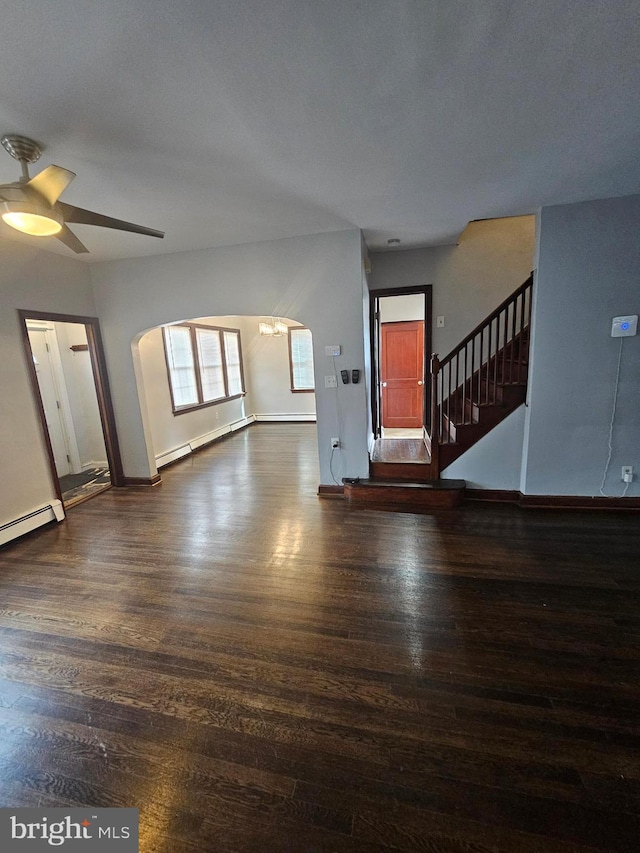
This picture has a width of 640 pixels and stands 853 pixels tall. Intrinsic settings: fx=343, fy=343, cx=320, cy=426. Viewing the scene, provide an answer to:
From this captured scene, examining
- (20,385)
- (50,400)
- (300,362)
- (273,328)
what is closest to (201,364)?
(273,328)

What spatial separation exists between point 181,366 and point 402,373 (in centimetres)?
393

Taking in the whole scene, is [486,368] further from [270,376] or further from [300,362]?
[270,376]

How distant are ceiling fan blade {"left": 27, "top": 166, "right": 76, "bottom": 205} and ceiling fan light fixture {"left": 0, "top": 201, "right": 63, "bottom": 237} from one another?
0.25 feet

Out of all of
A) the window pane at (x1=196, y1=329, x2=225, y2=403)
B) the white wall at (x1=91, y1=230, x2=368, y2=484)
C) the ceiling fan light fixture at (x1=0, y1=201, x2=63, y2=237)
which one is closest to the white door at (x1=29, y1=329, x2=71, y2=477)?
the white wall at (x1=91, y1=230, x2=368, y2=484)

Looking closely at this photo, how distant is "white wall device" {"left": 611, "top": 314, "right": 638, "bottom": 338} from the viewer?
3.15 m

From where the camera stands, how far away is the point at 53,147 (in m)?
2.07

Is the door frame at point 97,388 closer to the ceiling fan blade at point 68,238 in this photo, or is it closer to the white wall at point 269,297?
the white wall at point 269,297

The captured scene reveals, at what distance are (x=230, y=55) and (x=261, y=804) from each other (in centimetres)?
307

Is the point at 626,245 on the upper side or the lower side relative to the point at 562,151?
lower

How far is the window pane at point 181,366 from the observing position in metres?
5.84

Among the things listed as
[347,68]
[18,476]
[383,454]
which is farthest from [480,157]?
[18,476]

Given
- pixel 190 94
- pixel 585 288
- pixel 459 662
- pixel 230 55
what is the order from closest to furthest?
pixel 230 55 → pixel 190 94 → pixel 459 662 → pixel 585 288

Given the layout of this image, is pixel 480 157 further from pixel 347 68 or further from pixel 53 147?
pixel 53 147

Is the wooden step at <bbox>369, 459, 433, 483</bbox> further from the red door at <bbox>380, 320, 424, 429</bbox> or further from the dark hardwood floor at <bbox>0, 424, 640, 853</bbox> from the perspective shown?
the red door at <bbox>380, 320, 424, 429</bbox>
